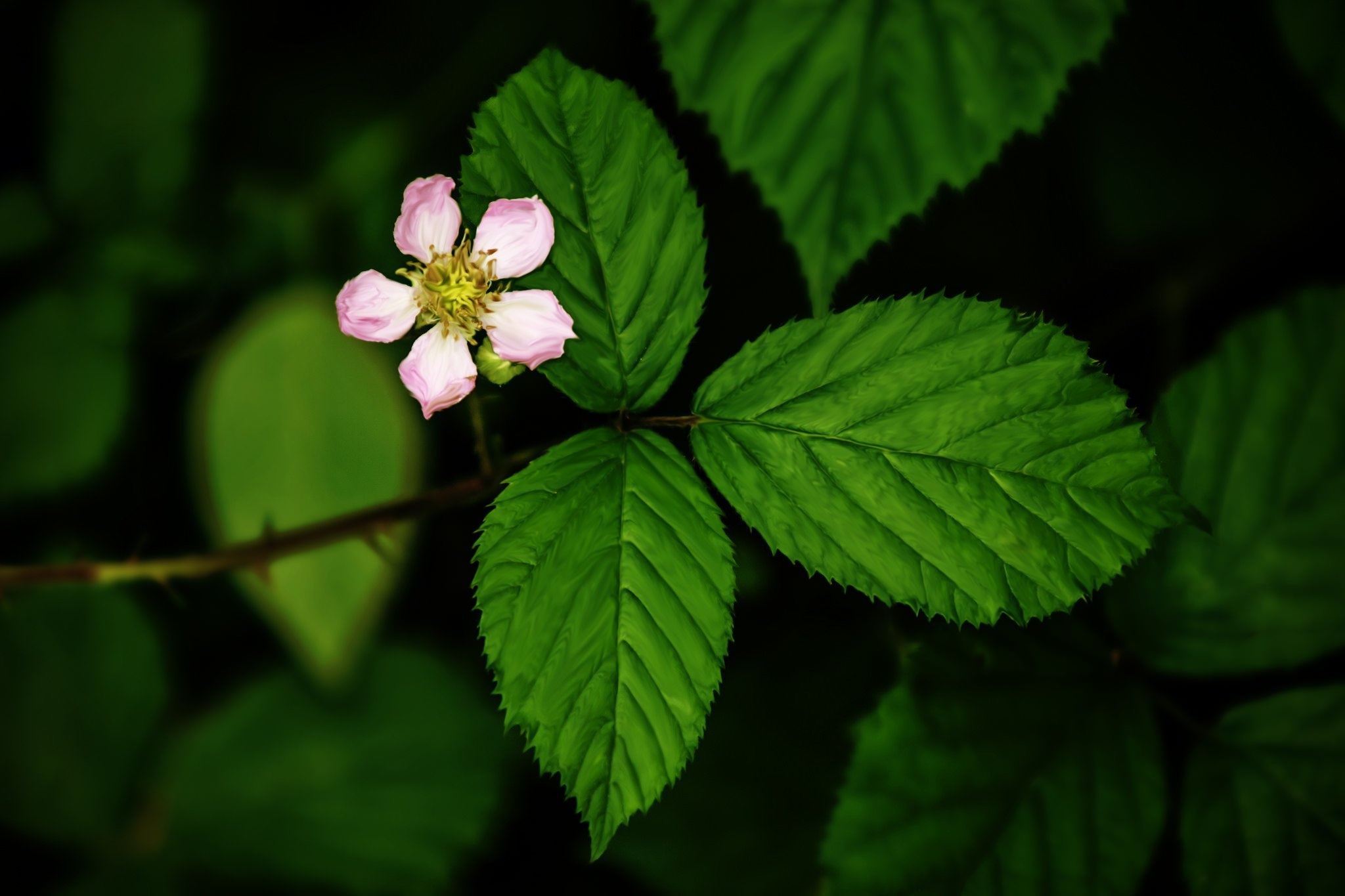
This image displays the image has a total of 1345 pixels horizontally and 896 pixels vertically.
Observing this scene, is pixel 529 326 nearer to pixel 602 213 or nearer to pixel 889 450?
pixel 602 213

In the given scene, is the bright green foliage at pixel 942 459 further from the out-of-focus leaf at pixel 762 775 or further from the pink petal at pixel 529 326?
the out-of-focus leaf at pixel 762 775

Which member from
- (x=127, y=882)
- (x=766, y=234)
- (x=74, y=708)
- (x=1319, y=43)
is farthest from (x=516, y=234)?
(x=127, y=882)

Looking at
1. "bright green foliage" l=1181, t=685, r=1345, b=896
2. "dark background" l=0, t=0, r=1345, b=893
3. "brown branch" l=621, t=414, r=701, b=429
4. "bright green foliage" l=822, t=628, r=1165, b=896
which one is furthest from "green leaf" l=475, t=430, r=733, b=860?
"bright green foliage" l=1181, t=685, r=1345, b=896

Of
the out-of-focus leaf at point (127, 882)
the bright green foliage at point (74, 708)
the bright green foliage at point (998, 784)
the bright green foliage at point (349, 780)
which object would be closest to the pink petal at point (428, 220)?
the bright green foliage at point (998, 784)

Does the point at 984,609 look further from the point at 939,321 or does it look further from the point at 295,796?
the point at 295,796

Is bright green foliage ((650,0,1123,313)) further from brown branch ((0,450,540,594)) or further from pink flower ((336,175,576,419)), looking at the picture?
brown branch ((0,450,540,594))

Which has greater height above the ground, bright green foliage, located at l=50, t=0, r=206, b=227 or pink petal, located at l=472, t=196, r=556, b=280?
bright green foliage, located at l=50, t=0, r=206, b=227

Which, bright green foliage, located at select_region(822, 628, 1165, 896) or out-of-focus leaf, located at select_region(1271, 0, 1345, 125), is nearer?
bright green foliage, located at select_region(822, 628, 1165, 896)
